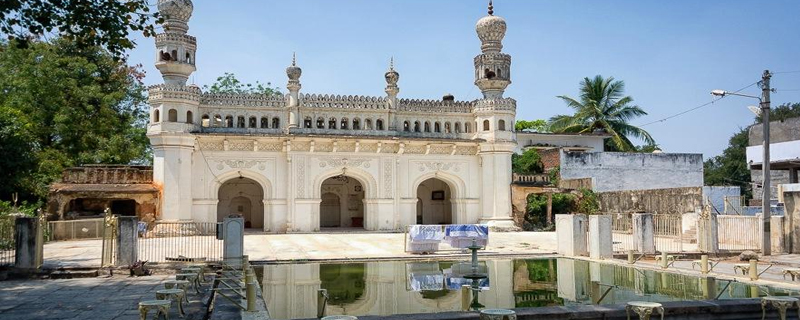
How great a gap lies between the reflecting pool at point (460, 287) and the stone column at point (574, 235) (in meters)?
1.25

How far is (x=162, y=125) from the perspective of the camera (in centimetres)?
2216

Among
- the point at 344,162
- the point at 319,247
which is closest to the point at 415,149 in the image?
the point at 344,162

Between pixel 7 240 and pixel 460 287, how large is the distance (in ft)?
31.4

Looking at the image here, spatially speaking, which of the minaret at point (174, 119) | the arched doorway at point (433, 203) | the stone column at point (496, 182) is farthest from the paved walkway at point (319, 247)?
the arched doorway at point (433, 203)

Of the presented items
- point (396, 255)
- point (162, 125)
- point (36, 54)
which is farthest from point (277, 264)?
point (36, 54)

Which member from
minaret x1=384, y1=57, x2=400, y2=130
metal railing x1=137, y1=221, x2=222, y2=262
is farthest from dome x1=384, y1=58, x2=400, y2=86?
metal railing x1=137, y1=221, x2=222, y2=262

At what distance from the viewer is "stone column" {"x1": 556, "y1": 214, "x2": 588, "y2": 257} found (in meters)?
15.7

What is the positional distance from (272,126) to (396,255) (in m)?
10.4

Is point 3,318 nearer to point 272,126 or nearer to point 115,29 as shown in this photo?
point 115,29

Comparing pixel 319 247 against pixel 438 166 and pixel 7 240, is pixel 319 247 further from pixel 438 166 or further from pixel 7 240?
pixel 438 166

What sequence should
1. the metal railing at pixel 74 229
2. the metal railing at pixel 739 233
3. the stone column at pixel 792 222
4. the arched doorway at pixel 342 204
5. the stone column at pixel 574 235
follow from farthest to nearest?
the arched doorway at pixel 342 204, the metal railing at pixel 74 229, the metal railing at pixel 739 233, the stone column at pixel 792 222, the stone column at pixel 574 235

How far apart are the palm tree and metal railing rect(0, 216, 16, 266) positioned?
3017 cm

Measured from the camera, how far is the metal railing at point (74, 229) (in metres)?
19.3

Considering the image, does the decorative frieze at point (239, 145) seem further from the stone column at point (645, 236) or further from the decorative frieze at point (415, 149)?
the stone column at point (645, 236)
